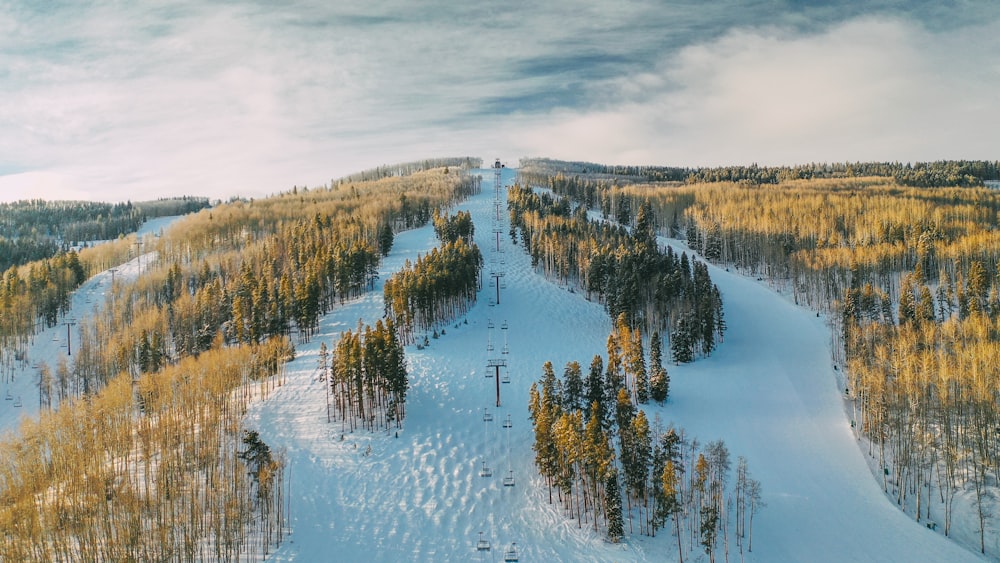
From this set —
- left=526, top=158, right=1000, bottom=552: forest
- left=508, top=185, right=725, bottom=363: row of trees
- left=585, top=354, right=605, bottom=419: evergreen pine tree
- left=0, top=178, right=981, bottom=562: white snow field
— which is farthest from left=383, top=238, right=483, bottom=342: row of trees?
left=526, top=158, right=1000, bottom=552: forest

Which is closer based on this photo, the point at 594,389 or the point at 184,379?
the point at 594,389

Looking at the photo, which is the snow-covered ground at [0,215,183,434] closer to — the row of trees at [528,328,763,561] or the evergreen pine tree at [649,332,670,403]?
the row of trees at [528,328,763,561]

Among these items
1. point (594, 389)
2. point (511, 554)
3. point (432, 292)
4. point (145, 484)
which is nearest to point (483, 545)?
point (511, 554)

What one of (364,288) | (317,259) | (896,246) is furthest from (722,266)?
(317,259)

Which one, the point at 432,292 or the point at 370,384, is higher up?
the point at 432,292

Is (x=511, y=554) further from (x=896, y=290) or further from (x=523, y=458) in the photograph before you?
(x=896, y=290)

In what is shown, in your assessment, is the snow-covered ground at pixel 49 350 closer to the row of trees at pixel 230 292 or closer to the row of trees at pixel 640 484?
the row of trees at pixel 230 292

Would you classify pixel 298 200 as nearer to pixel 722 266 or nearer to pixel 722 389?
pixel 722 266
